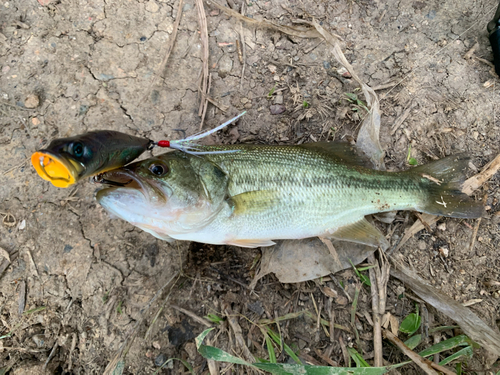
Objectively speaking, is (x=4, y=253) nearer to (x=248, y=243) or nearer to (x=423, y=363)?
(x=248, y=243)

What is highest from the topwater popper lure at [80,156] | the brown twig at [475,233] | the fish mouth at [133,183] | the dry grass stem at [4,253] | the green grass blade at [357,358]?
the topwater popper lure at [80,156]

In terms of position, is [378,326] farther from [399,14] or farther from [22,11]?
[22,11]

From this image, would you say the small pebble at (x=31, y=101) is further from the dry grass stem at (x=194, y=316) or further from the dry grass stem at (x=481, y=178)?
the dry grass stem at (x=481, y=178)

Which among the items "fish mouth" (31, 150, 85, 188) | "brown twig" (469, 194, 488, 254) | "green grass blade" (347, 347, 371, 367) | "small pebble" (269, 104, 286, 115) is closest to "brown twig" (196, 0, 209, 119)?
"small pebble" (269, 104, 286, 115)

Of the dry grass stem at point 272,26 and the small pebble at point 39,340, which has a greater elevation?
the dry grass stem at point 272,26

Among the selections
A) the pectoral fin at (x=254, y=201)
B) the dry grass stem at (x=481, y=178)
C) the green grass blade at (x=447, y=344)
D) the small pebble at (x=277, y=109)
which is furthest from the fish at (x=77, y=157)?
the dry grass stem at (x=481, y=178)

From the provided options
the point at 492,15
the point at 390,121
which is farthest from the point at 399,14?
the point at 390,121
